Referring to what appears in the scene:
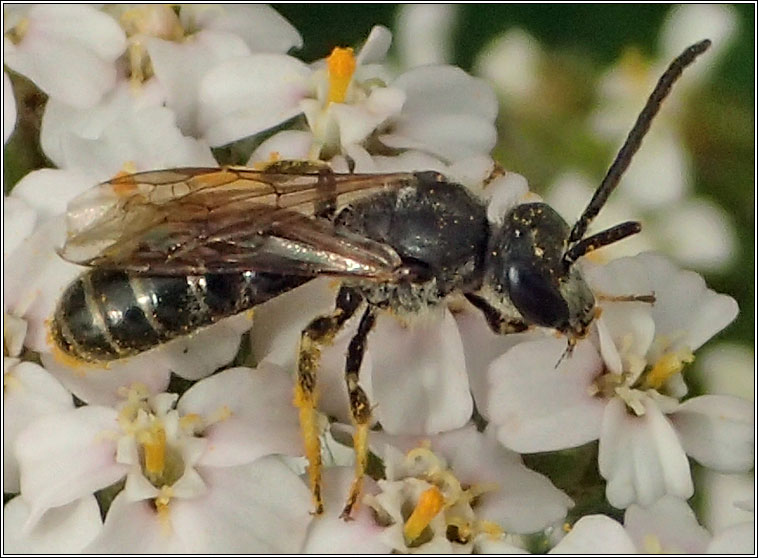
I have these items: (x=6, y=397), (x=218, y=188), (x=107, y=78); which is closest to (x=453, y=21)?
(x=107, y=78)

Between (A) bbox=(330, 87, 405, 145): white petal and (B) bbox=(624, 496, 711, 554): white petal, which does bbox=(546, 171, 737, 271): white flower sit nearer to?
(A) bbox=(330, 87, 405, 145): white petal

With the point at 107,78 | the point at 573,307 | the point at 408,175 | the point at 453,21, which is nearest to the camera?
the point at 573,307

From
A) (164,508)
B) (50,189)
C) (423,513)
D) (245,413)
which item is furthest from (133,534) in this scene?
(50,189)

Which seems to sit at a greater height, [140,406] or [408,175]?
[408,175]

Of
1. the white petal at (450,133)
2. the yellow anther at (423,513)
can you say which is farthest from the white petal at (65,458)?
the white petal at (450,133)

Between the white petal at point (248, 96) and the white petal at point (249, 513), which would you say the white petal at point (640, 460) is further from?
the white petal at point (248, 96)

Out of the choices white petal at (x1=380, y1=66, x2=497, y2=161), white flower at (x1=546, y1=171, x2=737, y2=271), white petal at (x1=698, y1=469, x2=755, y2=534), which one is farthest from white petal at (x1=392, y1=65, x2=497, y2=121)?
white petal at (x1=698, y1=469, x2=755, y2=534)

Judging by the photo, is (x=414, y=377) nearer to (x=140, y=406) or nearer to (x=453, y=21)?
(x=140, y=406)

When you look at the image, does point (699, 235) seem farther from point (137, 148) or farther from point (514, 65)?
point (137, 148)
